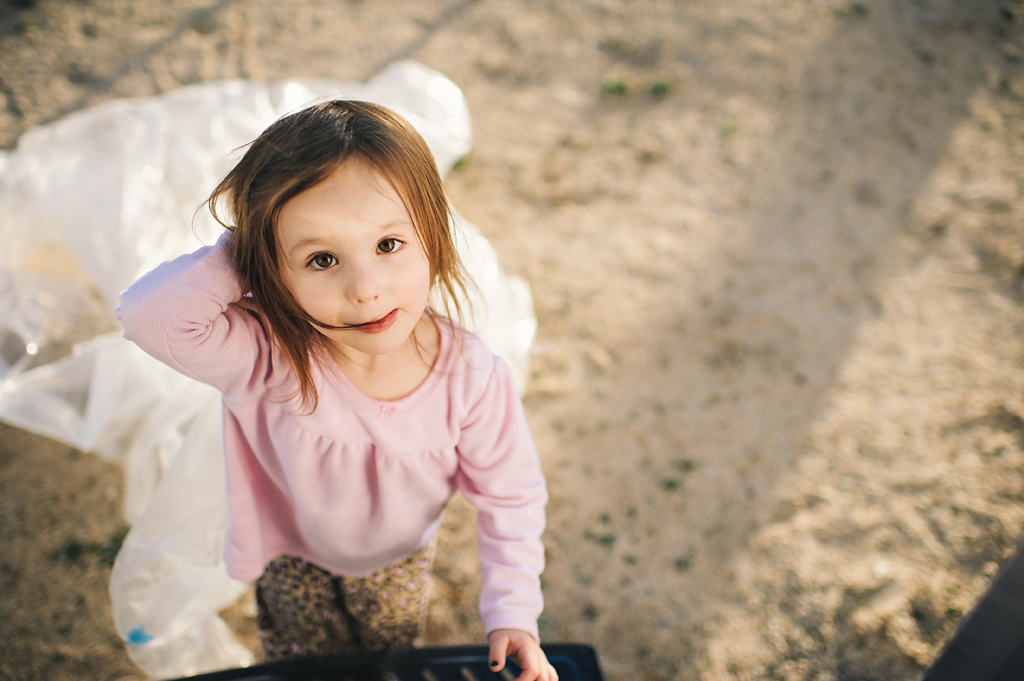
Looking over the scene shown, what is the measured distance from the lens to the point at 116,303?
5.00ft

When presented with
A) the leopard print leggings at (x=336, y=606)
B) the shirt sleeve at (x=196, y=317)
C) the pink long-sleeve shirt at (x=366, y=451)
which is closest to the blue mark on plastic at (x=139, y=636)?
the leopard print leggings at (x=336, y=606)

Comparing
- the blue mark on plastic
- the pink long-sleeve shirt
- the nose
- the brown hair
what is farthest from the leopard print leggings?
the nose

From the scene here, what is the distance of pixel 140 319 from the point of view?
685mm

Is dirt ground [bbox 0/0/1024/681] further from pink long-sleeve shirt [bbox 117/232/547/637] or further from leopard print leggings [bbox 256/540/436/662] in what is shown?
pink long-sleeve shirt [bbox 117/232/547/637]

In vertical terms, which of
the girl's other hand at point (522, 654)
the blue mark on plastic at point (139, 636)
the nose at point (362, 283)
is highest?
the nose at point (362, 283)

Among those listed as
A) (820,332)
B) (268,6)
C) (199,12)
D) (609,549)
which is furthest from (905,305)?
(199,12)

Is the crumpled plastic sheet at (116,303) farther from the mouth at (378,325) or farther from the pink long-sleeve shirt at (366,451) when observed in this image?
the mouth at (378,325)

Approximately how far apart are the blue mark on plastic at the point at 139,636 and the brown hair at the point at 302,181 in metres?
0.77

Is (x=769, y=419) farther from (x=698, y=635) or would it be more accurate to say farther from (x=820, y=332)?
(x=698, y=635)

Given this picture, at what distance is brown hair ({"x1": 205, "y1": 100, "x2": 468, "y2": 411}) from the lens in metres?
0.64

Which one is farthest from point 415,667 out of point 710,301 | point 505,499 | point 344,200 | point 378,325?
point 710,301

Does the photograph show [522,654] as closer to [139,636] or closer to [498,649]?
[498,649]

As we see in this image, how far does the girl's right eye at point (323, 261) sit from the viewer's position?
678 mm

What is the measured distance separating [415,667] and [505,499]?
380mm
